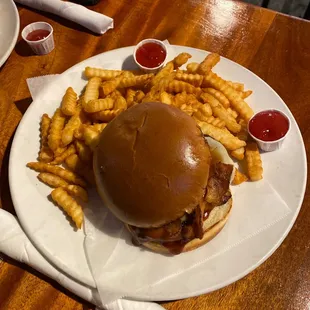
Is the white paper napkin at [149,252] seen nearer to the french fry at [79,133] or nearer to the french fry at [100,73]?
the french fry at [79,133]

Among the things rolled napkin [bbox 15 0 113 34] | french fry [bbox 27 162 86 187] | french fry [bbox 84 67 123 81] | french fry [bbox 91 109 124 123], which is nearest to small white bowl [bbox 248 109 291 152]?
french fry [bbox 91 109 124 123]

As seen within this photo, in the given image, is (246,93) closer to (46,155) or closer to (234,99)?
(234,99)

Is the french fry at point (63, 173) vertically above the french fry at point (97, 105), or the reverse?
the french fry at point (97, 105)

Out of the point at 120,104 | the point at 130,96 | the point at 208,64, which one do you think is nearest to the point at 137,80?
the point at 130,96

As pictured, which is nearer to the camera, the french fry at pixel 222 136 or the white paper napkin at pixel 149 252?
the white paper napkin at pixel 149 252

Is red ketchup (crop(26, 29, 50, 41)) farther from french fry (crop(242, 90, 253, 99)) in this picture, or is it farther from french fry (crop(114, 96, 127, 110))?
french fry (crop(242, 90, 253, 99))

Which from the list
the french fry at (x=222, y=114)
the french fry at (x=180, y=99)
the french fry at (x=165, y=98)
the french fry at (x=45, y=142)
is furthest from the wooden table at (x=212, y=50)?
the french fry at (x=165, y=98)
